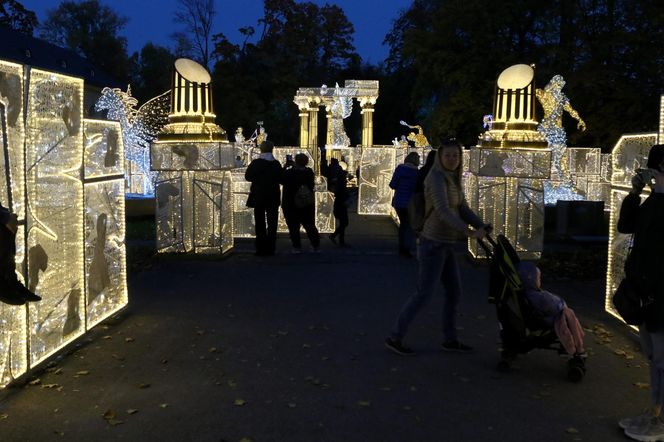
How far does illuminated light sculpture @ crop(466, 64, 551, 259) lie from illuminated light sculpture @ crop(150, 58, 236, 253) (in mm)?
3971

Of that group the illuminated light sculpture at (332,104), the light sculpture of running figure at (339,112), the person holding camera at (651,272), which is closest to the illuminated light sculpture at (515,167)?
the person holding camera at (651,272)

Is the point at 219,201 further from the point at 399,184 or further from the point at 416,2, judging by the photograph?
the point at 416,2

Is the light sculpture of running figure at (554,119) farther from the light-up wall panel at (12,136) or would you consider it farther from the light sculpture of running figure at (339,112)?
the light-up wall panel at (12,136)

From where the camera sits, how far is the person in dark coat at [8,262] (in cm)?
413

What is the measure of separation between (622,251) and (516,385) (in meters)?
2.20

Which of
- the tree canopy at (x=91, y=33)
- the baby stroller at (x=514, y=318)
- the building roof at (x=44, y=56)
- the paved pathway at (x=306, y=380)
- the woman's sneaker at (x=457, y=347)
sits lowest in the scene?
the paved pathway at (x=306, y=380)

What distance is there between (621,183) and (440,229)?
222cm

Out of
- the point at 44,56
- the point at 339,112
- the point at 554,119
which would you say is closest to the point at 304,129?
the point at 339,112

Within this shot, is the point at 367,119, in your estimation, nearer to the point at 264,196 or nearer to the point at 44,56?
the point at 264,196

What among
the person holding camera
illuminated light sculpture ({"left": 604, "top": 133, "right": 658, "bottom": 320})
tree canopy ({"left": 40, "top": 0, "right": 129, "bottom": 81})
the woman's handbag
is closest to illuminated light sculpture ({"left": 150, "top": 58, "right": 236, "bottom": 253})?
illuminated light sculpture ({"left": 604, "top": 133, "right": 658, "bottom": 320})

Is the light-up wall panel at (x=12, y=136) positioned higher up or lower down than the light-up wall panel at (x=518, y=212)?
higher up

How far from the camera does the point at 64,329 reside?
19.4 feet

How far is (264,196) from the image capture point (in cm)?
1166

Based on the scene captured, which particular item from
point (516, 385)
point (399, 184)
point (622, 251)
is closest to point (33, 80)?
point (516, 385)
